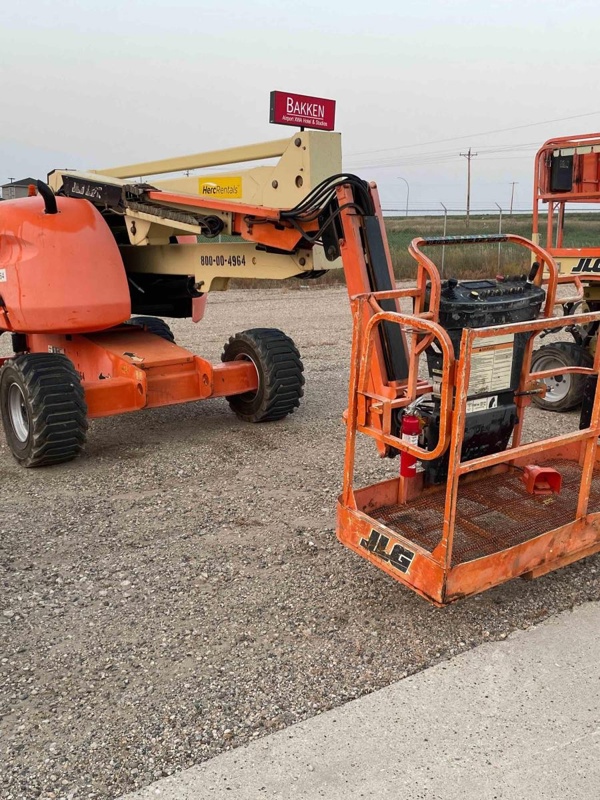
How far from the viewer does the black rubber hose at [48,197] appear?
5.59 meters

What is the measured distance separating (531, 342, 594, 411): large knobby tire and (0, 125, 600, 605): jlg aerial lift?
2.16 meters

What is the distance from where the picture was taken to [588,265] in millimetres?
6938

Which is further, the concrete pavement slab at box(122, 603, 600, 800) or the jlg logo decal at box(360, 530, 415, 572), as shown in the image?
the jlg logo decal at box(360, 530, 415, 572)

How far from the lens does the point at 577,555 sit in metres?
3.61

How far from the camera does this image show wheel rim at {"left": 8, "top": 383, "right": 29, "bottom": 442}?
18.9 feet

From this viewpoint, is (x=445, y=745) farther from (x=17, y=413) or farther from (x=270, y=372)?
(x=17, y=413)

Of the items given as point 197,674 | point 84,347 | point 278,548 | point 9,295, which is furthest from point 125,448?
point 197,674

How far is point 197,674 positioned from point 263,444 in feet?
10.4

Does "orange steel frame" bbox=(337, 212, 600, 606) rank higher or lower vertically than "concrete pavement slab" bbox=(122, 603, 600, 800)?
higher

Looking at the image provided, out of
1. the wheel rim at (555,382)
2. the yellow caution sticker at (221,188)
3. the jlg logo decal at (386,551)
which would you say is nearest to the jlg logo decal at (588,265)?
the wheel rim at (555,382)

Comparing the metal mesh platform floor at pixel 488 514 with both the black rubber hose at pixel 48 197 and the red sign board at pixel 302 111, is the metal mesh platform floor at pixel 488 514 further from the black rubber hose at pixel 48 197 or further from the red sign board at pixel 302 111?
the black rubber hose at pixel 48 197

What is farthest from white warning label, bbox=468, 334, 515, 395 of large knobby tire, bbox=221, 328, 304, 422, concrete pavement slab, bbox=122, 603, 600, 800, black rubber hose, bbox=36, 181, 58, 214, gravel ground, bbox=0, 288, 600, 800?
black rubber hose, bbox=36, 181, 58, 214

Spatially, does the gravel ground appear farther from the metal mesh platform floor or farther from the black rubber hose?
the black rubber hose

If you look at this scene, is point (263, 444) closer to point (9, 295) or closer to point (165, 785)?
point (9, 295)
